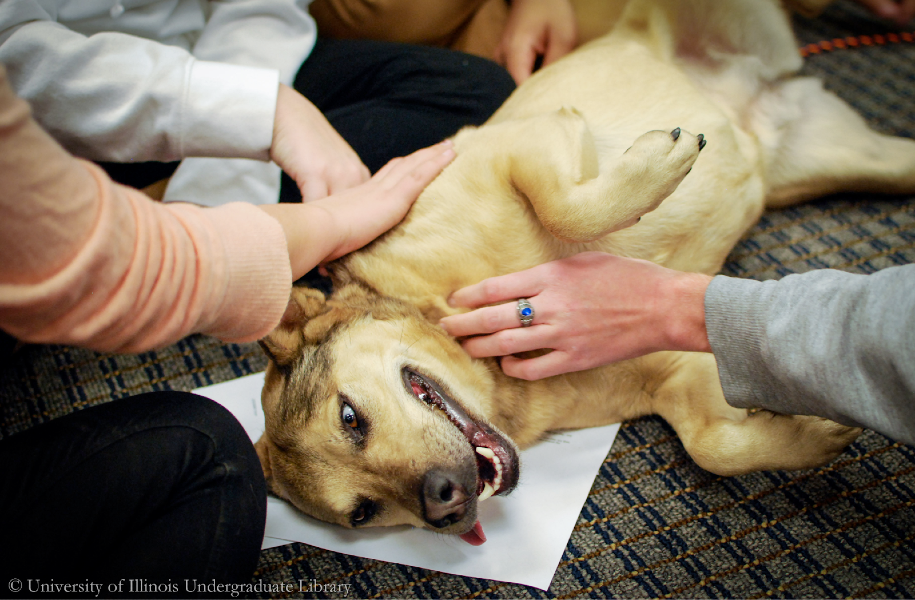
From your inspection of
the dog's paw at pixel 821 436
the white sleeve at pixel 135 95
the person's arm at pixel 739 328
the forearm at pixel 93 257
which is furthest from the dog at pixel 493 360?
the white sleeve at pixel 135 95

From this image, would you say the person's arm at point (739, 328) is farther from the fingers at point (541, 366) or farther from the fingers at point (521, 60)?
the fingers at point (521, 60)

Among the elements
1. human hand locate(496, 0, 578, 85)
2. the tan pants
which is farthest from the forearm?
human hand locate(496, 0, 578, 85)

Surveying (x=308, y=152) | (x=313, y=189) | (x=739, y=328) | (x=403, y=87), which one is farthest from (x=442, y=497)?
(x=403, y=87)

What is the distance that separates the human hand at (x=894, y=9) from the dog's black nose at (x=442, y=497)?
11.1 ft

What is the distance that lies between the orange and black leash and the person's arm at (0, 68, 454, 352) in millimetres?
3149

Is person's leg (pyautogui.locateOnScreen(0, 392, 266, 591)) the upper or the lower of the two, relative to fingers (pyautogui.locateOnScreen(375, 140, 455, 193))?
lower

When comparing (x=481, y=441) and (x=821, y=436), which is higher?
(x=821, y=436)

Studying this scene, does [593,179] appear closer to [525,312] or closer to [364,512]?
[525,312]

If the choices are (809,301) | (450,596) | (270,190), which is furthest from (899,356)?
(270,190)

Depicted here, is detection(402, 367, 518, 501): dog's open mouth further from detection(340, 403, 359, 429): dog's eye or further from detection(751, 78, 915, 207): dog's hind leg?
detection(751, 78, 915, 207): dog's hind leg

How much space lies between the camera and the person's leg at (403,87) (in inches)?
91.4

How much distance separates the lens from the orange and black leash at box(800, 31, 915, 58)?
317 centimetres

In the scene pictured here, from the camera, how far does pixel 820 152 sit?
2393 mm

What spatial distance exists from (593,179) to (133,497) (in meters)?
1.38
